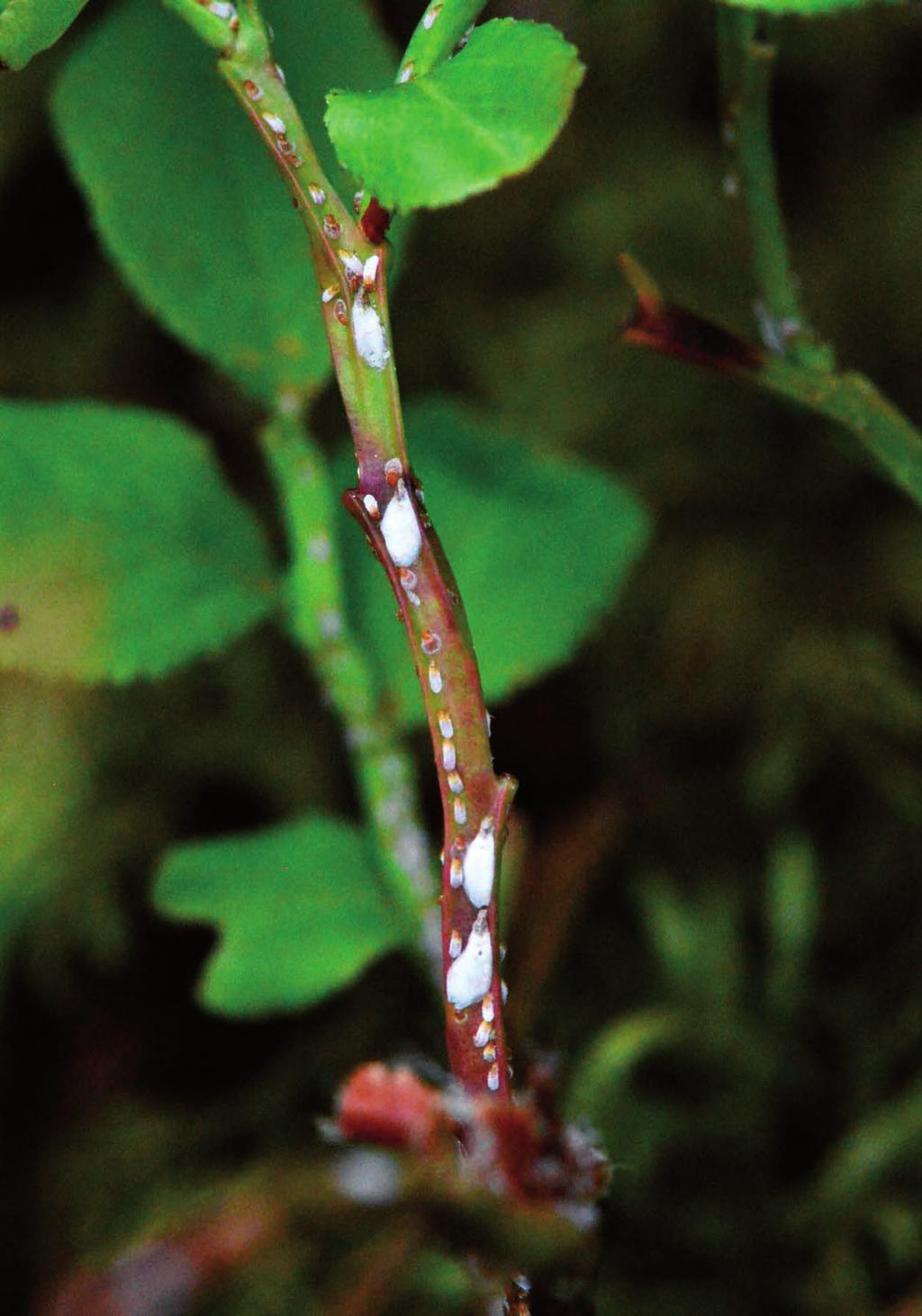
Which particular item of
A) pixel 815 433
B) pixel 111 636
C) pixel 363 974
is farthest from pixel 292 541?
pixel 815 433

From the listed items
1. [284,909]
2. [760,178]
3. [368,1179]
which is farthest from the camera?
[284,909]

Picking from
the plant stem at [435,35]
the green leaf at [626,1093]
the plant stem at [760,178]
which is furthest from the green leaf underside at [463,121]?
the green leaf at [626,1093]

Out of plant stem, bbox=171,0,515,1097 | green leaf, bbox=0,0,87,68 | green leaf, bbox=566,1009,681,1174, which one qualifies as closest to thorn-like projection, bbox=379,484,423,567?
plant stem, bbox=171,0,515,1097

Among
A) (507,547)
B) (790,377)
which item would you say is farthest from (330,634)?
(790,377)

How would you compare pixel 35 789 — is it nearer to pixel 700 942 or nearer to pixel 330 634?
pixel 330 634

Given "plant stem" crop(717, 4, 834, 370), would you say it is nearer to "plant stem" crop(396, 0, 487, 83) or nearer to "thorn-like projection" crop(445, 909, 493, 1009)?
"plant stem" crop(396, 0, 487, 83)

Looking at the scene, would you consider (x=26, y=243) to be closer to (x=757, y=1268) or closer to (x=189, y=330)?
(x=189, y=330)

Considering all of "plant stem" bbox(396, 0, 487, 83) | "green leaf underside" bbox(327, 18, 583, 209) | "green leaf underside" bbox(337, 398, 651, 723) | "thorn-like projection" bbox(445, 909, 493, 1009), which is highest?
"plant stem" bbox(396, 0, 487, 83)
